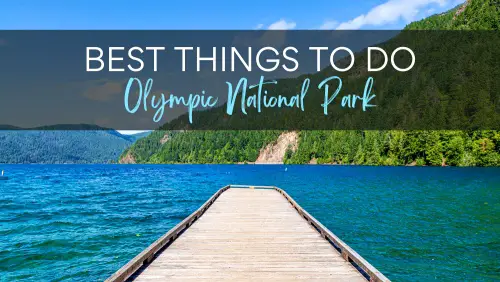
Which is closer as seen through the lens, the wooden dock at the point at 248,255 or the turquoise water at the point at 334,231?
the wooden dock at the point at 248,255

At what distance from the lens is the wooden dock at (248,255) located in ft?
Result: 27.0

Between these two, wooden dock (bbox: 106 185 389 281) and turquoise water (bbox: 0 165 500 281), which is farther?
turquoise water (bbox: 0 165 500 281)

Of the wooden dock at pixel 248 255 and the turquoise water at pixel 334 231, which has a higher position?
the wooden dock at pixel 248 255

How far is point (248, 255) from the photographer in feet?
33.1

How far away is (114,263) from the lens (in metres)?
14.5

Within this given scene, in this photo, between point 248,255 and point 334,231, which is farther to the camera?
point 334,231

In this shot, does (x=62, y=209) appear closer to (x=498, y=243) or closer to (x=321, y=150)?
(x=498, y=243)

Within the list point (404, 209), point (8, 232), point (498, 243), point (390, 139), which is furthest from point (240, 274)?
point (390, 139)

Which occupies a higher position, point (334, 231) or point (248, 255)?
point (248, 255)

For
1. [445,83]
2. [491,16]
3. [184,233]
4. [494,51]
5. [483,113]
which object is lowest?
[184,233]

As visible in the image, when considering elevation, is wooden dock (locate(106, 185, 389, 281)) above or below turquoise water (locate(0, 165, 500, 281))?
above

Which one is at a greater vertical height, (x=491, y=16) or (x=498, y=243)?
(x=491, y=16)

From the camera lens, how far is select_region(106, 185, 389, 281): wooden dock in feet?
27.0

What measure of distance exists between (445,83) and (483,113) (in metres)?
52.9
